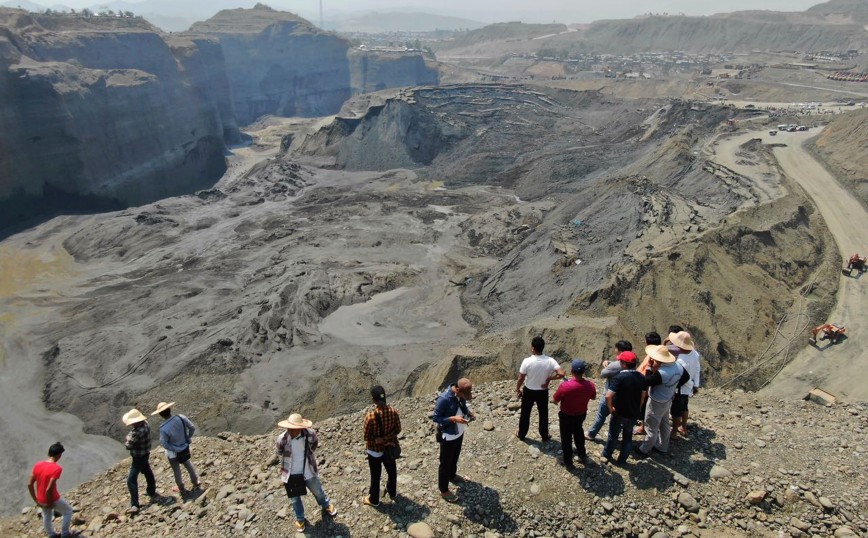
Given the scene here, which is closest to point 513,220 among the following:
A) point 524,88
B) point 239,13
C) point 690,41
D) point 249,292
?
point 249,292

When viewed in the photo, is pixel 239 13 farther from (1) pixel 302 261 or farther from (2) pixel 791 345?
(2) pixel 791 345

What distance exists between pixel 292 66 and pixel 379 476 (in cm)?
8463

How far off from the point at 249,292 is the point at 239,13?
263 feet

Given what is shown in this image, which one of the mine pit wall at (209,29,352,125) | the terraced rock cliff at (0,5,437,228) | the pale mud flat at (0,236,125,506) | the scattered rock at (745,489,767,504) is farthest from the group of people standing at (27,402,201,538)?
the mine pit wall at (209,29,352,125)

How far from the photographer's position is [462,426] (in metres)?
6.01

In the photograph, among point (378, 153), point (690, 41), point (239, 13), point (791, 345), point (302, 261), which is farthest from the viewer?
point (690, 41)

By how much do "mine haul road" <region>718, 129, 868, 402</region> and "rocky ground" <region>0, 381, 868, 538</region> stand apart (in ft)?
25.3

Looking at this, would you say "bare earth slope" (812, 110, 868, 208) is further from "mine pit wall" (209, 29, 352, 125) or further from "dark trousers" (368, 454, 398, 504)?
"mine pit wall" (209, 29, 352, 125)

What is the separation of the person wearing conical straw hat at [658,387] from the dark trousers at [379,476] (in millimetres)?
3022

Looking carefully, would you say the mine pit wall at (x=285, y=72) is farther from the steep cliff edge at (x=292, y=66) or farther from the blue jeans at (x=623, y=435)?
the blue jeans at (x=623, y=435)

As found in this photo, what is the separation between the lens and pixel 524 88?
2127 inches

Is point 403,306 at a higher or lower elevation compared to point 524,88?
lower

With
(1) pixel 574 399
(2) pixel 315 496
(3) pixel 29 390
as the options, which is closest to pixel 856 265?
(1) pixel 574 399

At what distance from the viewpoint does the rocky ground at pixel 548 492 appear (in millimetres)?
5977
